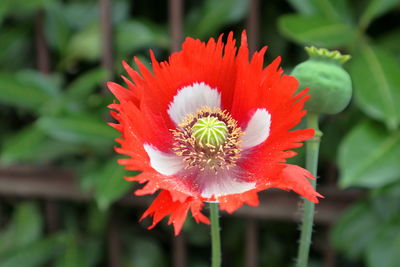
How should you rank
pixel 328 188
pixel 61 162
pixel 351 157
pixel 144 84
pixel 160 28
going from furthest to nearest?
pixel 61 162 → pixel 160 28 → pixel 328 188 → pixel 351 157 → pixel 144 84

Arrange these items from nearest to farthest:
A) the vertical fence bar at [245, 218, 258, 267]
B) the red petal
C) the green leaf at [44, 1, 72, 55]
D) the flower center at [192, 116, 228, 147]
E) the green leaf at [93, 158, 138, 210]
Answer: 1. the red petal
2. the flower center at [192, 116, 228, 147]
3. the green leaf at [93, 158, 138, 210]
4. the vertical fence bar at [245, 218, 258, 267]
5. the green leaf at [44, 1, 72, 55]

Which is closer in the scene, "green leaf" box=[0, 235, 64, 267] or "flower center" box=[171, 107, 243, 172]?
"flower center" box=[171, 107, 243, 172]

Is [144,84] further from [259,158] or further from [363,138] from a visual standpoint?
[363,138]

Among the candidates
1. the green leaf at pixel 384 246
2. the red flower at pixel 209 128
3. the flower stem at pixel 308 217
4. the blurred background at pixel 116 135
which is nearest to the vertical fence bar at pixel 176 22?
the blurred background at pixel 116 135

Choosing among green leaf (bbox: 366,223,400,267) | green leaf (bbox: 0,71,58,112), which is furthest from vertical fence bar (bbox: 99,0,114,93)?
green leaf (bbox: 366,223,400,267)

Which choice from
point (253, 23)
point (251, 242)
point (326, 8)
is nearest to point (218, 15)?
point (253, 23)

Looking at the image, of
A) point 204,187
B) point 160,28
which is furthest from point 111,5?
point 204,187

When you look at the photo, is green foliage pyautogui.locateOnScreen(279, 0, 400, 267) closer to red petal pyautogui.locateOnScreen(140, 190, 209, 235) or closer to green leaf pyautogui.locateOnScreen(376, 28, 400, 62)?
green leaf pyautogui.locateOnScreen(376, 28, 400, 62)
